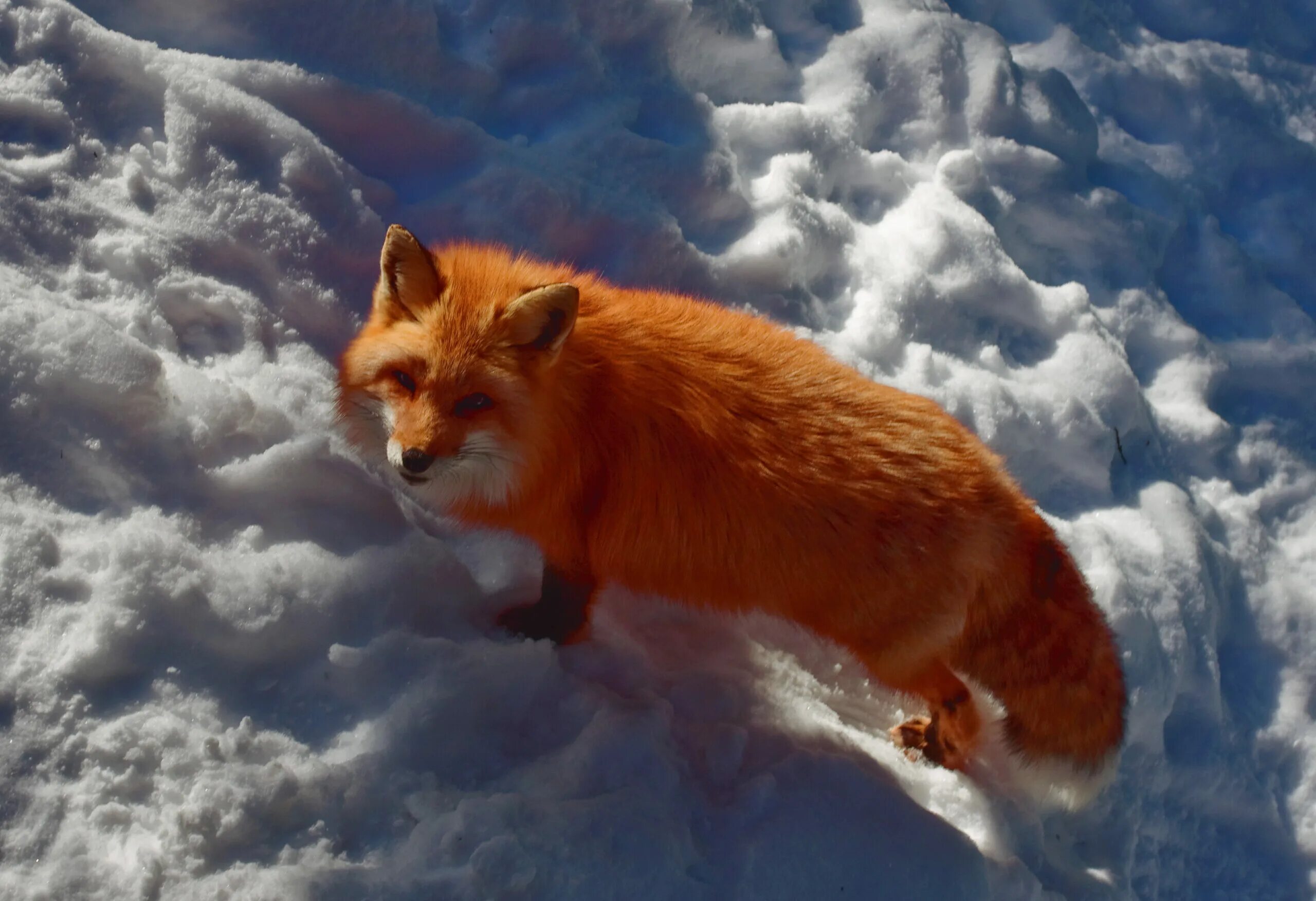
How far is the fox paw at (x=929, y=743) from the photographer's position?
2922 mm

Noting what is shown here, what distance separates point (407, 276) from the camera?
229cm

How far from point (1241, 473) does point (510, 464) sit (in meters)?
3.25

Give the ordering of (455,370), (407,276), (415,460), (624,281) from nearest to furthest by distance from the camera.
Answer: (415,460)
(455,370)
(407,276)
(624,281)

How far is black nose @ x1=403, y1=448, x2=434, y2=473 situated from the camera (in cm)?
207

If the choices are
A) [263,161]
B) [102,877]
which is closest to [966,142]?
[263,161]

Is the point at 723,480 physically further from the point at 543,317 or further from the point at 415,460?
the point at 415,460

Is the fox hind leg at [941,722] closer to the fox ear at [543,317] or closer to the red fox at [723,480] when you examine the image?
the red fox at [723,480]

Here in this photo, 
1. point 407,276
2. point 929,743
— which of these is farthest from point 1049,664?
point 407,276

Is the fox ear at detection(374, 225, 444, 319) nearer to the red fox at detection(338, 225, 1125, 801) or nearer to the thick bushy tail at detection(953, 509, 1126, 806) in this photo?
the red fox at detection(338, 225, 1125, 801)

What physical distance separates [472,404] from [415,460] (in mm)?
208

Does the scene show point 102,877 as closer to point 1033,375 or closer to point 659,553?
point 659,553

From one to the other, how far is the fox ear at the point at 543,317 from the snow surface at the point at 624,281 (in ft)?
2.62

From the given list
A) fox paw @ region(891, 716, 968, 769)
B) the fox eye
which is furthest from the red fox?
fox paw @ region(891, 716, 968, 769)

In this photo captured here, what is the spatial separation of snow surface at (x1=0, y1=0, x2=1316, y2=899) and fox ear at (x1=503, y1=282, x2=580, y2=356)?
0.80 metres
